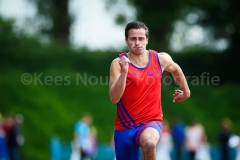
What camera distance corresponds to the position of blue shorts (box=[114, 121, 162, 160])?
335 inches

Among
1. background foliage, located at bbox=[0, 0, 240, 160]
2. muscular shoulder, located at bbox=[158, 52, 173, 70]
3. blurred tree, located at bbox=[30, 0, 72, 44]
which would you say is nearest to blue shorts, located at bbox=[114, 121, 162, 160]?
muscular shoulder, located at bbox=[158, 52, 173, 70]

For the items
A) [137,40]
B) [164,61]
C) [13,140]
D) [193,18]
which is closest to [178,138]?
[13,140]

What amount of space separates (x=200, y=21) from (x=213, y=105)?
8.02 meters

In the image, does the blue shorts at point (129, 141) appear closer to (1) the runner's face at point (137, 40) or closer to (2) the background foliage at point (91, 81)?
(1) the runner's face at point (137, 40)

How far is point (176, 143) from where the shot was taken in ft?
79.9

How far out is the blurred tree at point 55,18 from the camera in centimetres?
3947

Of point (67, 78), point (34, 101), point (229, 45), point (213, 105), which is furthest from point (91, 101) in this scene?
point (229, 45)

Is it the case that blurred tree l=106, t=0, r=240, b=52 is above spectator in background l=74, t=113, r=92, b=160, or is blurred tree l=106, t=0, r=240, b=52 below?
above

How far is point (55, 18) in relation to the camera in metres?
39.2

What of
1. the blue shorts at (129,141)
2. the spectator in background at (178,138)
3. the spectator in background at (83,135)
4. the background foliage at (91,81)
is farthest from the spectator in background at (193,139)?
the blue shorts at (129,141)

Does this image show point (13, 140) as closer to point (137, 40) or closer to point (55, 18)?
point (137, 40)

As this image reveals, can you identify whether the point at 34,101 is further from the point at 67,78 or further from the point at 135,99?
the point at 135,99

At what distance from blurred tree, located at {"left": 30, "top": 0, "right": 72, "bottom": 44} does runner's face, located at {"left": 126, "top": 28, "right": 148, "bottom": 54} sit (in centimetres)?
3103

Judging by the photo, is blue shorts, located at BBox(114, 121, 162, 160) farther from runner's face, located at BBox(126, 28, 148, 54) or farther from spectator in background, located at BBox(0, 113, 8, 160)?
spectator in background, located at BBox(0, 113, 8, 160)
